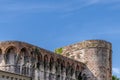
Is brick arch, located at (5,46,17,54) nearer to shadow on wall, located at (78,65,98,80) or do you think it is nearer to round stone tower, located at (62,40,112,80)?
shadow on wall, located at (78,65,98,80)

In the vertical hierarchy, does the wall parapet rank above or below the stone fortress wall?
above

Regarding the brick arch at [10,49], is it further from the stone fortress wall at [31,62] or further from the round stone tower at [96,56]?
the round stone tower at [96,56]

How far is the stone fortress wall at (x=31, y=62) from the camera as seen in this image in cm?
4272

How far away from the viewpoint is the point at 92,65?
54094 millimetres

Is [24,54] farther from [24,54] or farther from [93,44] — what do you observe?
[93,44]

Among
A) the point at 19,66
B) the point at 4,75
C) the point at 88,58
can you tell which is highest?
the point at 88,58

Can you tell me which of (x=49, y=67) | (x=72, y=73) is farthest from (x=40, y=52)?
(x=72, y=73)

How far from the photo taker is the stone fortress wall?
42.7 metres

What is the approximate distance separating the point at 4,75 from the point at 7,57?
12515 mm

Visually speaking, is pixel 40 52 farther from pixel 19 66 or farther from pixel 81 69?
pixel 81 69

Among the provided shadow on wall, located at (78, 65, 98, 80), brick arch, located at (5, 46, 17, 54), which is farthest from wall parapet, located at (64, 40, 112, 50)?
brick arch, located at (5, 46, 17, 54)

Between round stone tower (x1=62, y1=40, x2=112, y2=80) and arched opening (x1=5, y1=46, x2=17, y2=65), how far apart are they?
14.4m

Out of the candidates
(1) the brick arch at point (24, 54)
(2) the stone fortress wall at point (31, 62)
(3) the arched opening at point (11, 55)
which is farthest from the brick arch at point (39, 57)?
(3) the arched opening at point (11, 55)

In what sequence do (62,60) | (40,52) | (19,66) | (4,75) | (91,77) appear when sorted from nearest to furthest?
(4,75) < (19,66) < (40,52) < (62,60) < (91,77)
